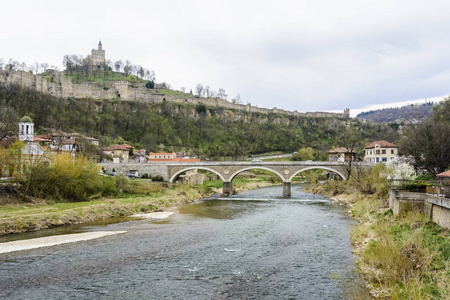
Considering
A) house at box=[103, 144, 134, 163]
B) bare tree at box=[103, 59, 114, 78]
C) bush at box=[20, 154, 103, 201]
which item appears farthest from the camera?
bare tree at box=[103, 59, 114, 78]

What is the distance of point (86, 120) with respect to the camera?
8131 centimetres

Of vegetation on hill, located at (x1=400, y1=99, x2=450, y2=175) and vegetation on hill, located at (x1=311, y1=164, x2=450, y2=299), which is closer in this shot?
vegetation on hill, located at (x1=311, y1=164, x2=450, y2=299)

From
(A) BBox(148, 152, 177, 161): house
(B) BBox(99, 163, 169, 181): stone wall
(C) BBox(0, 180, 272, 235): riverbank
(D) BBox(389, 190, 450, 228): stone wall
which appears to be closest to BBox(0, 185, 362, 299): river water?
(C) BBox(0, 180, 272, 235): riverbank

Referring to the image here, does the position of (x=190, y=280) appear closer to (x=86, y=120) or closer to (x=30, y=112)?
(x=30, y=112)

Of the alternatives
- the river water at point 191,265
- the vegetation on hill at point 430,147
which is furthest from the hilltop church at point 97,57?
the river water at point 191,265

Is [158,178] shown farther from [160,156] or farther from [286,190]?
[286,190]

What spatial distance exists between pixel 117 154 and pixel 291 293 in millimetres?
54785

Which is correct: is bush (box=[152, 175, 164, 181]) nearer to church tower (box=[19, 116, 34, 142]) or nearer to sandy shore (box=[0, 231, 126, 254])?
church tower (box=[19, 116, 34, 142])

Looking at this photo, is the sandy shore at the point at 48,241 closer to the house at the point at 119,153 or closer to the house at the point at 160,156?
the house at the point at 119,153

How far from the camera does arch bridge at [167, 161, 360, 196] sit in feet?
166

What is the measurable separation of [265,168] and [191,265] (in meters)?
37.8

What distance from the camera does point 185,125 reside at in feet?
337

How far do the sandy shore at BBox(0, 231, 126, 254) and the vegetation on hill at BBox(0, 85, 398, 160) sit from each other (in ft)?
162

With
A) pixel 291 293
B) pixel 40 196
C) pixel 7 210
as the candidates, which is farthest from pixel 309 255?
pixel 40 196
